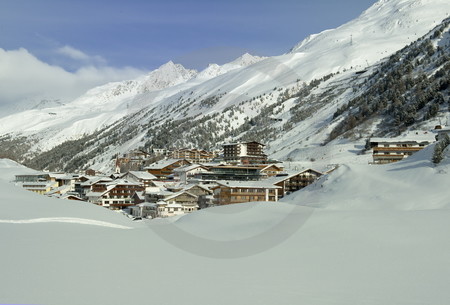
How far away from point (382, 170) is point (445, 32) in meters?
137

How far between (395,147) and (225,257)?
84.1 m

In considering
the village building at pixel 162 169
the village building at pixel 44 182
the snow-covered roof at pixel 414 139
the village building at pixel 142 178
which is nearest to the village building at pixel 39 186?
the village building at pixel 44 182

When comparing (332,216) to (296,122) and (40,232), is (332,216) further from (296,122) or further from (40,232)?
(296,122)

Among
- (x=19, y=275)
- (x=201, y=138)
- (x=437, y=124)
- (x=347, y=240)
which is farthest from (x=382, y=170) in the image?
(x=201, y=138)

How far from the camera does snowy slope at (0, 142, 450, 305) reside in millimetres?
7809

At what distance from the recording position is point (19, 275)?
828cm

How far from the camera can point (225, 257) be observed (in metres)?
10.9

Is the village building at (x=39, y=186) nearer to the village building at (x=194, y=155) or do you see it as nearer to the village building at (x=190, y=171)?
the village building at (x=190, y=171)

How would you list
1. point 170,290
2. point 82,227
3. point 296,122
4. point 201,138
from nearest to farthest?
point 170,290 → point 82,227 → point 296,122 → point 201,138

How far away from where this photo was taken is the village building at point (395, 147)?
84.2 m

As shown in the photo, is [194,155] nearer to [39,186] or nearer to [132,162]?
[132,162]

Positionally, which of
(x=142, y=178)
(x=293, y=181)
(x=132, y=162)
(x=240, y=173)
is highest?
(x=132, y=162)

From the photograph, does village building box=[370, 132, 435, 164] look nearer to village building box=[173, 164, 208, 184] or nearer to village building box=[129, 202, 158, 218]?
village building box=[173, 164, 208, 184]

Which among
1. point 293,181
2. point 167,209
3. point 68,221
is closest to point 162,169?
point 167,209
